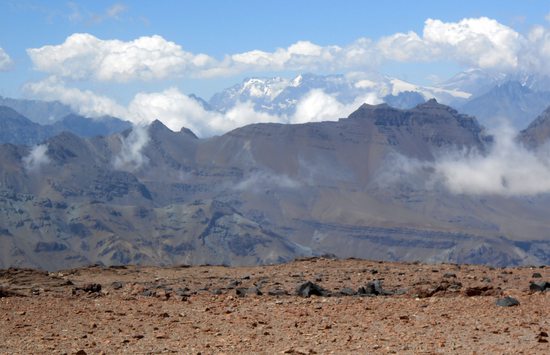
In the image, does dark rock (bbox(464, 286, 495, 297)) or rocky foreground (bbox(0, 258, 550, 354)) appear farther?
dark rock (bbox(464, 286, 495, 297))

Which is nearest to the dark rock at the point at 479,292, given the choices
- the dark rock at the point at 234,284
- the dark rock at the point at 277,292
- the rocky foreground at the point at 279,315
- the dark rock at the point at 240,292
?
the rocky foreground at the point at 279,315

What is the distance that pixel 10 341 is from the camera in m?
20.7

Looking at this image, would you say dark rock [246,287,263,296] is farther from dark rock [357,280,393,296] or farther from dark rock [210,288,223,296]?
dark rock [357,280,393,296]

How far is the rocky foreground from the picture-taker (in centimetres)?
1967

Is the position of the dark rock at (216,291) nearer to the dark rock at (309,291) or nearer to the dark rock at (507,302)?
the dark rock at (309,291)

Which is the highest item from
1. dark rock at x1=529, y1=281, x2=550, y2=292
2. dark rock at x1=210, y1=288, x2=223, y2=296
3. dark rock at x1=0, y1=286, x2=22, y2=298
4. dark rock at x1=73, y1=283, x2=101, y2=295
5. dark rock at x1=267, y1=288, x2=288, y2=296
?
dark rock at x1=529, y1=281, x2=550, y2=292

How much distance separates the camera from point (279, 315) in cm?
2380

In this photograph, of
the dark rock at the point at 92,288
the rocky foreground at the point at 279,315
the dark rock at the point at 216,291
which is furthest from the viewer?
the dark rock at the point at 92,288

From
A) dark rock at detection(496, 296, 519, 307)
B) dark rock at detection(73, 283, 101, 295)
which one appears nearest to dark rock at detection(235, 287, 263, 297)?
dark rock at detection(73, 283, 101, 295)

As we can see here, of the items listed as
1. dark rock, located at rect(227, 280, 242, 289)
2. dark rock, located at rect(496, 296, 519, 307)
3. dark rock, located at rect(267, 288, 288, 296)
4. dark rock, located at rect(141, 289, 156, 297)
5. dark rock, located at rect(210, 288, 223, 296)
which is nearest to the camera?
dark rock, located at rect(496, 296, 519, 307)

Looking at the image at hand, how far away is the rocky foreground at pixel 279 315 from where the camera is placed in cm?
1967

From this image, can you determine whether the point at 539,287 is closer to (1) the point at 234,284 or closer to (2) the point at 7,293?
(1) the point at 234,284

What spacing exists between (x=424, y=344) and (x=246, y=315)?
6.34 m

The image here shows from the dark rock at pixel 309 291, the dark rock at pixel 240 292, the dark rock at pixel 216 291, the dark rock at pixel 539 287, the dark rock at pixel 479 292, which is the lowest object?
the dark rock at pixel 216 291
